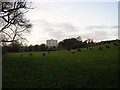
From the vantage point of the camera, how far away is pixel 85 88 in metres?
18.7

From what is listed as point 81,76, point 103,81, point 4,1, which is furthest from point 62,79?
point 4,1

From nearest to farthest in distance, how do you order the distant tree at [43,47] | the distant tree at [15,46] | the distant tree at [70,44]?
the distant tree at [15,46], the distant tree at [43,47], the distant tree at [70,44]

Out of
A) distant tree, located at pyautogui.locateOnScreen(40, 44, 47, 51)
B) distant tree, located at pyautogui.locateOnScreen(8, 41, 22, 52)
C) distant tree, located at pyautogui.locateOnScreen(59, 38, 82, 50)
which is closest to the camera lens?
distant tree, located at pyautogui.locateOnScreen(8, 41, 22, 52)

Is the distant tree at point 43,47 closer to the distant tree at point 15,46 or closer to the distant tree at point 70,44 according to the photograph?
the distant tree at point 70,44

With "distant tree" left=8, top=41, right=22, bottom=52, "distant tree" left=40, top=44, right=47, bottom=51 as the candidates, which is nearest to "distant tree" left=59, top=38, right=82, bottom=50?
"distant tree" left=40, top=44, right=47, bottom=51

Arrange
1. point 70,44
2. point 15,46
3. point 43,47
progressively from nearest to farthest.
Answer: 1. point 15,46
2. point 43,47
3. point 70,44

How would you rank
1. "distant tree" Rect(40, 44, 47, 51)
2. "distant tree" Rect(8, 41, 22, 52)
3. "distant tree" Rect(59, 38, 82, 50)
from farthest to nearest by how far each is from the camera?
"distant tree" Rect(59, 38, 82, 50) < "distant tree" Rect(40, 44, 47, 51) < "distant tree" Rect(8, 41, 22, 52)

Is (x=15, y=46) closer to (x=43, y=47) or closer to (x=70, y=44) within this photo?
(x=43, y=47)

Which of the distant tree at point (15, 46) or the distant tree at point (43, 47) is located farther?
the distant tree at point (43, 47)

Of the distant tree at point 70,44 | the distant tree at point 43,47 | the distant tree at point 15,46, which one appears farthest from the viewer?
the distant tree at point 70,44

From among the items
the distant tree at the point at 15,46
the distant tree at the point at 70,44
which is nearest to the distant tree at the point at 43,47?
the distant tree at the point at 70,44

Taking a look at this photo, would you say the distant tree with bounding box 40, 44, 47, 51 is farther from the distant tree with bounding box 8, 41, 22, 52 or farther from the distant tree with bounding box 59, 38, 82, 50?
the distant tree with bounding box 8, 41, 22, 52

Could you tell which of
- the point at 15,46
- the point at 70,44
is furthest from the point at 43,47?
the point at 15,46

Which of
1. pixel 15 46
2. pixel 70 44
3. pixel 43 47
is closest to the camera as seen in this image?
pixel 15 46
